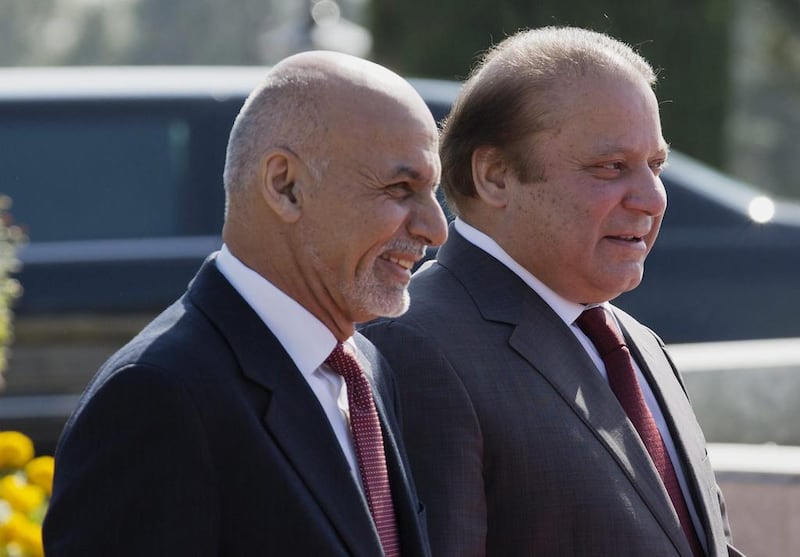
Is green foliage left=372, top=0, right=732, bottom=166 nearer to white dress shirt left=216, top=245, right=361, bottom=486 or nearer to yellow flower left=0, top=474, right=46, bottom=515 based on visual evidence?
yellow flower left=0, top=474, right=46, bottom=515

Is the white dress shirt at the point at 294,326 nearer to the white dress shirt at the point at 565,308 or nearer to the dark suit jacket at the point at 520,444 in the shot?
the dark suit jacket at the point at 520,444

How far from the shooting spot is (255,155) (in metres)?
2.23

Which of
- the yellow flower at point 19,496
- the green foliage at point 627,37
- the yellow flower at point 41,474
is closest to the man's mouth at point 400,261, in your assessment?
the yellow flower at point 19,496

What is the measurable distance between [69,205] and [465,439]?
374 cm

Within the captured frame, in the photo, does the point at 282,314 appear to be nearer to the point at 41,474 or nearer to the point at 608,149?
the point at 608,149

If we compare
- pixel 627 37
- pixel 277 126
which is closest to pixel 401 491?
pixel 277 126

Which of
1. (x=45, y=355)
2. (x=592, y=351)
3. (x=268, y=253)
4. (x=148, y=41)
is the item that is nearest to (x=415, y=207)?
(x=268, y=253)

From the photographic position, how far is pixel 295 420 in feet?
7.02

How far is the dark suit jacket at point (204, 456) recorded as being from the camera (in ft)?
6.52

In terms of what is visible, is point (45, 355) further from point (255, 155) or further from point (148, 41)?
point (148, 41)

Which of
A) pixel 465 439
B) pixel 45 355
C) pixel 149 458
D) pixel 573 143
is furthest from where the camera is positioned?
pixel 45 355

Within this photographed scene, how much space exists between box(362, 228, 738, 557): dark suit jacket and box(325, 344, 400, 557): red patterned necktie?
1.10 feet

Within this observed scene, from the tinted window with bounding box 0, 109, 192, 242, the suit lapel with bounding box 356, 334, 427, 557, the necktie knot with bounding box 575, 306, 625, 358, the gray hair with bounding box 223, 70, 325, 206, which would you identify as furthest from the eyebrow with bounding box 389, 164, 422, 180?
the tinted window with bounding box 0, 109, 192, 242

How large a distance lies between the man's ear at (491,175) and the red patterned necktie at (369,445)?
29.9 inches
